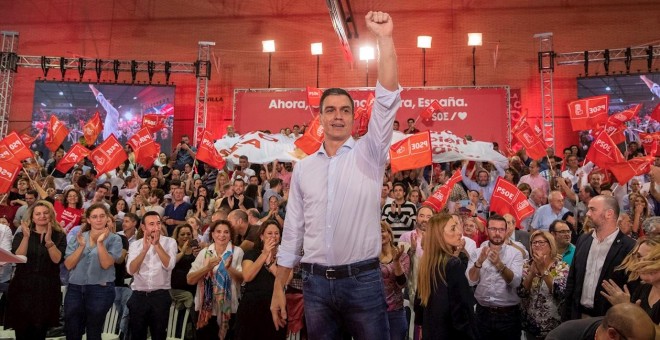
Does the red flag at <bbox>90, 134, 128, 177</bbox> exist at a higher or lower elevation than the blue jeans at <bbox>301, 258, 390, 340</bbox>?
higher

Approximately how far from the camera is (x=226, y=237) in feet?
18.1

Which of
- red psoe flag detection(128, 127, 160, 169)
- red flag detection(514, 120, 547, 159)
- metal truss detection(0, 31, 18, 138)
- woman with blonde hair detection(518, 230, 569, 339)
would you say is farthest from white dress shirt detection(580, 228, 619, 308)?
metal truss detection(0, 31, 18, 138)

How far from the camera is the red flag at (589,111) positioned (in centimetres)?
1096

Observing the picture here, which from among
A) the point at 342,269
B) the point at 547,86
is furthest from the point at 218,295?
the point at 547,86

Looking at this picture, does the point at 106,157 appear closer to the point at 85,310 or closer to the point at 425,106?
the point at 85,310

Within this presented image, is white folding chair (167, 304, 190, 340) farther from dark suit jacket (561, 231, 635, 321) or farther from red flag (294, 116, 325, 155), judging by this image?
red flag (294, 116, 325, 155)

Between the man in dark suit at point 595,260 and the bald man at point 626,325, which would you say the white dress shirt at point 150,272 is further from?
the bald man at point 626,325

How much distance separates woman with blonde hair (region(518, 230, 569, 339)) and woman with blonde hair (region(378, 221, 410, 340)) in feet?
3.30

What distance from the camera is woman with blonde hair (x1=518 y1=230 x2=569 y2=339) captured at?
16.0ft

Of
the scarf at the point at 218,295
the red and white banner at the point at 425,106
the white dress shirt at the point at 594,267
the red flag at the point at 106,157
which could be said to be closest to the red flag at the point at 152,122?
the red and white banner at the point at 425,106

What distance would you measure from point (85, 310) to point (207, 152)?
5.30 m

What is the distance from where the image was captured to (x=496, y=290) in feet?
17.1

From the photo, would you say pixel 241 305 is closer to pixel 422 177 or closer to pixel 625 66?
pixel 422 177

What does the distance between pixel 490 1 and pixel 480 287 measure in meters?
12.5
